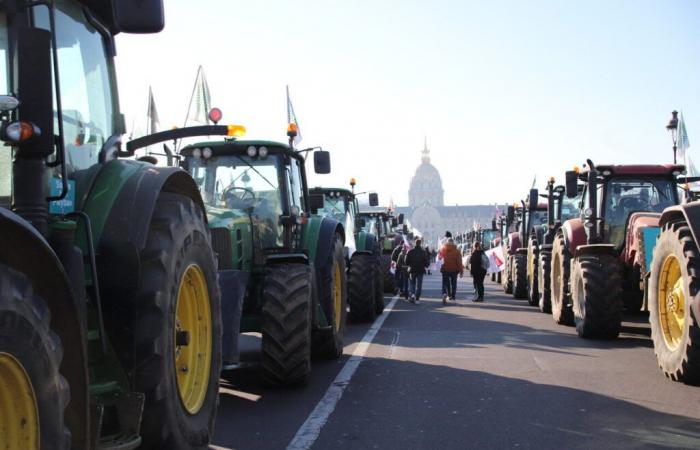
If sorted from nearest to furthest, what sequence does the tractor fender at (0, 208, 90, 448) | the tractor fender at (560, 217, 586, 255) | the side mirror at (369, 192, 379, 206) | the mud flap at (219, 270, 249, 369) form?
the tractor fender at (0, 208, 90, 448) → the mud flap at (219, 270, 249, 369) → the tractor fender at (560, 217, 586, 255) → the side mirror at (369, 192, 379, 206)

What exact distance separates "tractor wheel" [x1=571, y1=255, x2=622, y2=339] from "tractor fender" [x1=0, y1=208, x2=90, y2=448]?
29.6ft

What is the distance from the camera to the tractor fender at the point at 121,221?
4098 mm

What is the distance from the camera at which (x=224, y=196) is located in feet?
30.7

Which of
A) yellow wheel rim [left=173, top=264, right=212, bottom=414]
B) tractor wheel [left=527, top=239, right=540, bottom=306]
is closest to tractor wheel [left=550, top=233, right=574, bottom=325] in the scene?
tractor wheel [left=527, top=239, right=540, bottom=306]

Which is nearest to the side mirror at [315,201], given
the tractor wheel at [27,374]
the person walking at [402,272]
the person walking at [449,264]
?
the tractor wheel at [27,374]

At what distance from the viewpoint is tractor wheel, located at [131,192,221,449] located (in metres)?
4.07

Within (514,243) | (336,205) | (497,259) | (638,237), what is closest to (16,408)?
(638,237)

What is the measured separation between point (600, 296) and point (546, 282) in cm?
506

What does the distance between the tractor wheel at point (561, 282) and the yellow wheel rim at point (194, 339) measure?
9.46m

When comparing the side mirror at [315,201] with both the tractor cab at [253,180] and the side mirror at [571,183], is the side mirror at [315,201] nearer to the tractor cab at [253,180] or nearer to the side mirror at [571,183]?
the tractor cab at [253,180]

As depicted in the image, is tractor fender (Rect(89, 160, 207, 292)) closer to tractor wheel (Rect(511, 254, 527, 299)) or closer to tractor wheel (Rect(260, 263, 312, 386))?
tractor wheel (Rect(260, 263, 312, 386))

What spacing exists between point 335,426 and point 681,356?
355cm

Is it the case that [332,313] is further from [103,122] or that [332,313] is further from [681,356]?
[103,122]

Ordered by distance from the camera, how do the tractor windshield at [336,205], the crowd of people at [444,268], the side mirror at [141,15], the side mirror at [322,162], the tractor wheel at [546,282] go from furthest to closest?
the crowd of people at [444,268] → the tractor windshield at [336,205] → the tractor wheel at [546,282] → the side mirror at [322,162] → the side mirror at [141,15]
